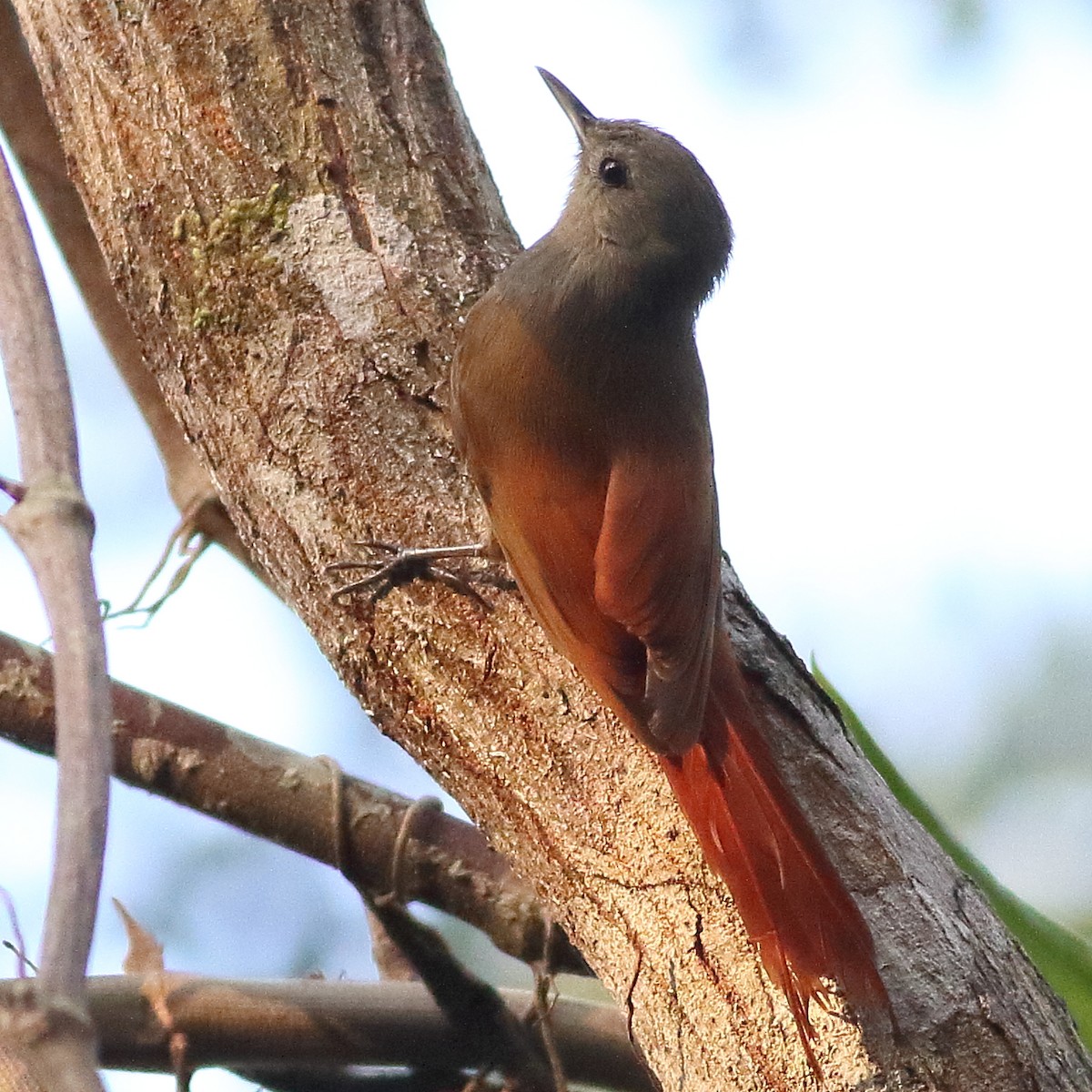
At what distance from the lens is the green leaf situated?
213 cm

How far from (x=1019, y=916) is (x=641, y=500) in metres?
0.87

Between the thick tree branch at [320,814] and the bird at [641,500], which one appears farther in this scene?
the thick tree branch at [320,814]

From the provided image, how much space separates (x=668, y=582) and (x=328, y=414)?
0.54 meters

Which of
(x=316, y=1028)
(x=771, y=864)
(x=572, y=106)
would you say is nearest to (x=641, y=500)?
(x=771, y=864)

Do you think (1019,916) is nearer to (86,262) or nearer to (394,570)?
(394,570)

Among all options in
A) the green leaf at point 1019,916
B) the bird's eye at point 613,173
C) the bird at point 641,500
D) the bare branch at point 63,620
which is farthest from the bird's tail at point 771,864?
the bird's eye at point 613,173

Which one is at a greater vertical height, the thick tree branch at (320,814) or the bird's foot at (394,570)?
the bird's foot at (394,570)

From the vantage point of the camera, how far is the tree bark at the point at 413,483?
5.51 feet

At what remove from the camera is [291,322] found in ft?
6.88

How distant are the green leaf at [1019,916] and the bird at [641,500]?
0.27m

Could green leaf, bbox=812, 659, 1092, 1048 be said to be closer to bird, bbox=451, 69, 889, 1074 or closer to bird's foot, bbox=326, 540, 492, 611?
bird, bbox=451, 69, 889, 1074

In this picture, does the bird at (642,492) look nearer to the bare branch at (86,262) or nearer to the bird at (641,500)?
the bird at (641,500)

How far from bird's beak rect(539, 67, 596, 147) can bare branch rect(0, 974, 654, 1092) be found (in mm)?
1672

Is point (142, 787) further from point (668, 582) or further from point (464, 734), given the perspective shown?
point (668, 582)
